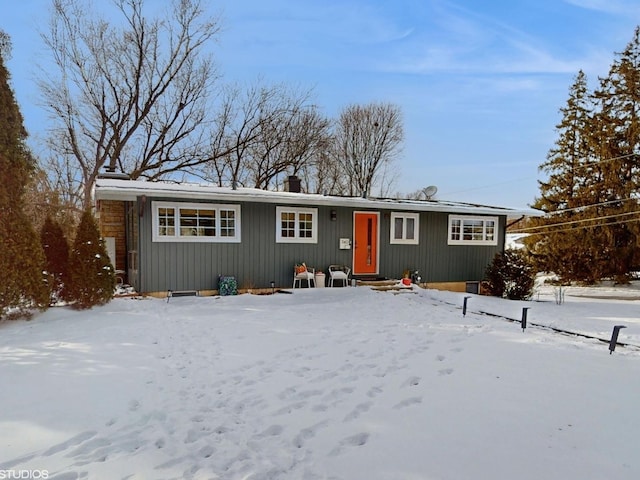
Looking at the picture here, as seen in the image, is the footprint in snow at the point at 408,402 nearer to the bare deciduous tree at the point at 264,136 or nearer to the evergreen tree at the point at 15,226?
the evergreen tree at the point at 15,226

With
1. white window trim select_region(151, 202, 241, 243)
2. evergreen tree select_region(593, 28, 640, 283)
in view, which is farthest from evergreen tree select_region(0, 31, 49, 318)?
evergreen tree select_region(593, 28, 640, 283)

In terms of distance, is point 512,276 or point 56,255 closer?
point 56,255

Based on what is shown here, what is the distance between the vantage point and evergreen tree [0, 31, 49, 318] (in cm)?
559

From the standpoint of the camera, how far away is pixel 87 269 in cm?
663

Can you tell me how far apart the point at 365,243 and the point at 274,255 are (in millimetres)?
2550

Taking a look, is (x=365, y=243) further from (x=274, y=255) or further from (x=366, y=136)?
(x=366, y=136)

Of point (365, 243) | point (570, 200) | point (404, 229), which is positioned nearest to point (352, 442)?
point (365, 243)

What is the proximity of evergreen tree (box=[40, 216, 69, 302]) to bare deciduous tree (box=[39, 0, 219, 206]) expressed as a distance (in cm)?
1052

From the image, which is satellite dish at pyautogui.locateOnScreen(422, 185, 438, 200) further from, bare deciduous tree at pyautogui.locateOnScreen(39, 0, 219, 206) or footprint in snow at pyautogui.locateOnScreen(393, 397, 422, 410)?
bare deciduous tree at pyautogui.locateOnScreen(39, 0, 219, 206)

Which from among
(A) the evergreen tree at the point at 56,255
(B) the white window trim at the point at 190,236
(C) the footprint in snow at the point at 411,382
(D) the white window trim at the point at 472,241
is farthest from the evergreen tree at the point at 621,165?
(A) the evergreen tree at the point at 56,255

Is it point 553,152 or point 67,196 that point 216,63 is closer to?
point 67,196

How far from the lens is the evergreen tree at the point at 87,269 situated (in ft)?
21.7

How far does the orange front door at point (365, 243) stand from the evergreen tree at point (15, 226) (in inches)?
269

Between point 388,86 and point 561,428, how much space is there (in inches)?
836
